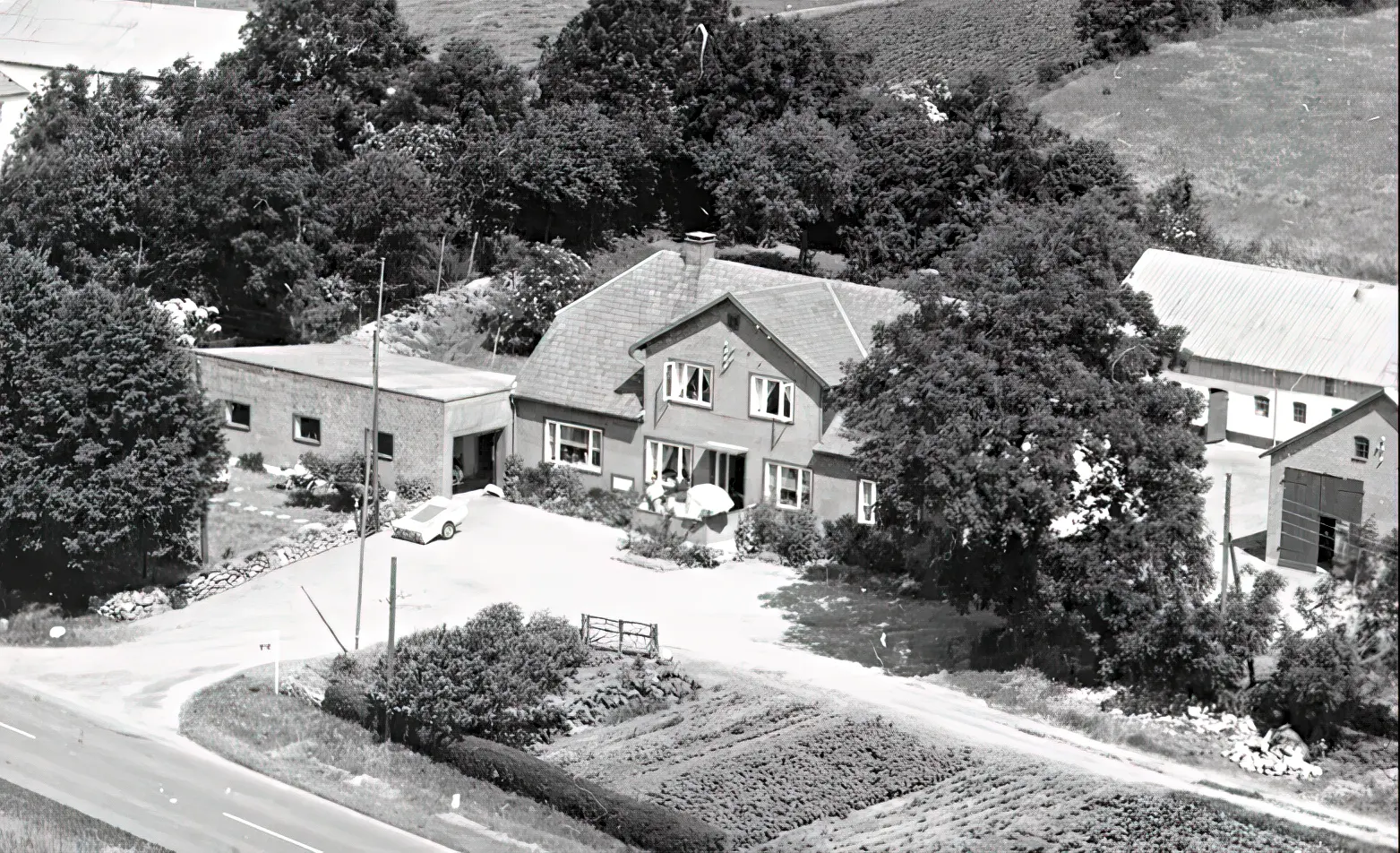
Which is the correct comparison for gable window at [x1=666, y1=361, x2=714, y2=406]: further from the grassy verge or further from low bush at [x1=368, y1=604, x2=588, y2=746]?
the grassy verge

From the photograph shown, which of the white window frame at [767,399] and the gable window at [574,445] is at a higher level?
the white window frame at [767,399]

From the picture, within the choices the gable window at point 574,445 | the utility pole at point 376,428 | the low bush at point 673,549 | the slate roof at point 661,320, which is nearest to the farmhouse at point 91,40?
the utility pole at point 376,428

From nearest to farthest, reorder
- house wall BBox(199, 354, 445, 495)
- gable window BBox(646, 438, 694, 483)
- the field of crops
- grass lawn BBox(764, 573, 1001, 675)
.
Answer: grass lawn BBox(764, 573, 1001, 675)
gable window BBox(646, 438, 694, 483)
house wall BBox(199, 354, 445, 495)
the field of crops

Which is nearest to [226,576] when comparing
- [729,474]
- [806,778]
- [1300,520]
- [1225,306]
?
[729,474]

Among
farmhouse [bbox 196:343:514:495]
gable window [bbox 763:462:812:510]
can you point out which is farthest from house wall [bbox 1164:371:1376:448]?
farmhouse [bbox 196:343:514:495]

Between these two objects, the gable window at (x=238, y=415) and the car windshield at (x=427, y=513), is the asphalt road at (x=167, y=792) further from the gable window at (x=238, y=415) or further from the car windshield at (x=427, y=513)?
the gable window at (x=238, y=415)

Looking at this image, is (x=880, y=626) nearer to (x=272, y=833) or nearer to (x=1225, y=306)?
(x=1225, y=306)

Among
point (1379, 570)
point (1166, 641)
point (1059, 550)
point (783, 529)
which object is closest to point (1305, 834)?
point (1166, 641)
